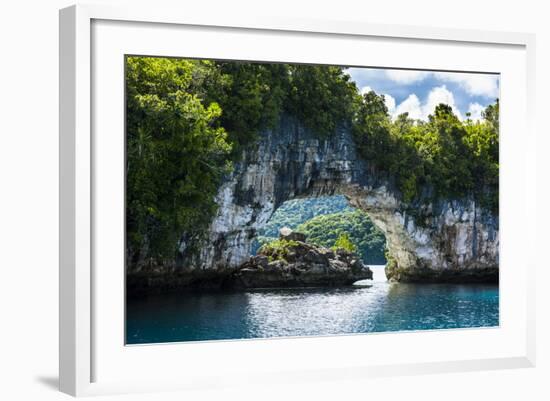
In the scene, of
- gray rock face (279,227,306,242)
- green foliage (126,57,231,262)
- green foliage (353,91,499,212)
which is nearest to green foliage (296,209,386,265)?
gray rock face (279,227,306,242)

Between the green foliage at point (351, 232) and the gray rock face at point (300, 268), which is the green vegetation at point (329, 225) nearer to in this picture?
the green foliage at point (351, 232)

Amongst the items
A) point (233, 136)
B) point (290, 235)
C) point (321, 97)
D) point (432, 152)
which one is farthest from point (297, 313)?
point (290, 235)

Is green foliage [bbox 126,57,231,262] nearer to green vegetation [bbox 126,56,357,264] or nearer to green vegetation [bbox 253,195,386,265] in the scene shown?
green vegetation [bbox 126,56,357,264]

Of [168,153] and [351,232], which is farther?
[351,232]

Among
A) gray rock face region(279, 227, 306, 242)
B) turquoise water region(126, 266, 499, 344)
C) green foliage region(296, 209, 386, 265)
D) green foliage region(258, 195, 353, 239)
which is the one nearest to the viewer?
turquoise water region(126, 266, 499, 344)

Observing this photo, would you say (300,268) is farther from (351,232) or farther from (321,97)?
(321,97)
